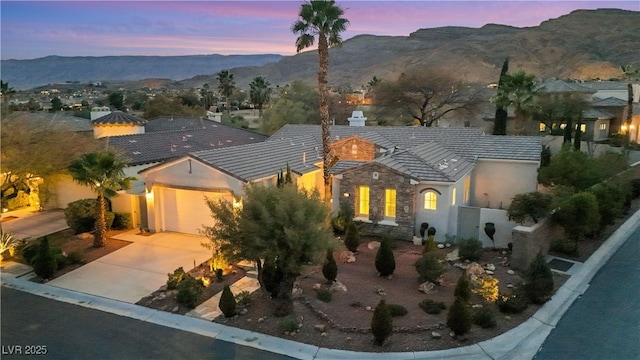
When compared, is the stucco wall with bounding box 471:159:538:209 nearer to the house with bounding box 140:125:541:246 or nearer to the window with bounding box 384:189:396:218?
the house with bounding box 140:125:541:246

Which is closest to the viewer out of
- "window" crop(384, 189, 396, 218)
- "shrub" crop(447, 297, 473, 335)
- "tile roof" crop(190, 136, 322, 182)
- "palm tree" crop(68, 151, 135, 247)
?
"shrub" crop(447, 297, 473, 335)

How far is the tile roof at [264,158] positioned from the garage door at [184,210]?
5.62ft

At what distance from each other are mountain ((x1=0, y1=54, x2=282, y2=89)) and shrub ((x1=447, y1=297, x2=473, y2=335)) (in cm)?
9983

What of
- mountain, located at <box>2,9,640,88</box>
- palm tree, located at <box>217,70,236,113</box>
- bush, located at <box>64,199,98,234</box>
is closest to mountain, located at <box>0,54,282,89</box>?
mountain, located at <box>2,9,640,88</box>

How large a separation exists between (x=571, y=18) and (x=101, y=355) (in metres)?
180

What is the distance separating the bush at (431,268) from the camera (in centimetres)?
1566

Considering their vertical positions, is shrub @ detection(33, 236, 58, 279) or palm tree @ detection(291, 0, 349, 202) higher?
palm tree @ detection(291, 0, 349, 202)

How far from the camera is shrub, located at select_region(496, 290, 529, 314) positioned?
13.9 m

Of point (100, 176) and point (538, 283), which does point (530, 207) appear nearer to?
point (538, 283)

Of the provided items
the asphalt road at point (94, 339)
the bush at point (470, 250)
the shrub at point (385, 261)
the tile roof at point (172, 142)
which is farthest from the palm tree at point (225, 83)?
the asphalt road at point (94, 339)

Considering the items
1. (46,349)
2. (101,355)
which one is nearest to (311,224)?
(101,355)

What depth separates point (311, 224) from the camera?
13.4 meters

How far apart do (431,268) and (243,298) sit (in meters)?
6.27

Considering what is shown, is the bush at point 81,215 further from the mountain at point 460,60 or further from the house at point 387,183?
the mountain at point 460,60
